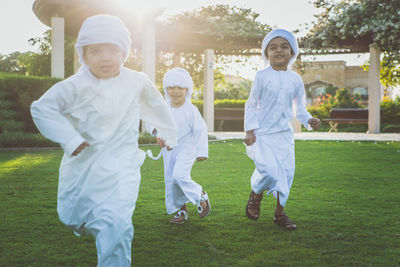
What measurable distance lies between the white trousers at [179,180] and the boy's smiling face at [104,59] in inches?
81.4

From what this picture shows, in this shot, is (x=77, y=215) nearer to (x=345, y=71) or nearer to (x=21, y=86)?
(x=21, y=86)

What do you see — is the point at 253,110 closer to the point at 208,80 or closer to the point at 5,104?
the point at 5,104

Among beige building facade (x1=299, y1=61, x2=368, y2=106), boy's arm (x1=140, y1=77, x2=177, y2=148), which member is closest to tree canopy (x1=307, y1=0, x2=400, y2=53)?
boy's arm (x1=140, y1=77, x2=177, y2=148)

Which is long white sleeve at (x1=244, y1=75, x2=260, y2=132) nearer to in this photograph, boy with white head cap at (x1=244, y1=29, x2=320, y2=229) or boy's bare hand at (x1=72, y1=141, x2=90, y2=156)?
boy with white head cap at (x1=244, y1=29, x2=320, y2=229)

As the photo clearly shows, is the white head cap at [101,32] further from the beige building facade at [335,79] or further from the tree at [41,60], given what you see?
the beige building facade at [335,79]

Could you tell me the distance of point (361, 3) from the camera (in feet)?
49.4

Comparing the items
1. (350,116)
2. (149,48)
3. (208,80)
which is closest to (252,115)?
(149,48)

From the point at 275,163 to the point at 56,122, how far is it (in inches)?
98.0

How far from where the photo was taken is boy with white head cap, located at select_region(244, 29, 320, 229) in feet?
13.9

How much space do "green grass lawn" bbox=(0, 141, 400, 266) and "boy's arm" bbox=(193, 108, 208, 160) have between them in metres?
0.72

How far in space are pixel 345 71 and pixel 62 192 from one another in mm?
48191

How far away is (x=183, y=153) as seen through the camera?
4582 mm

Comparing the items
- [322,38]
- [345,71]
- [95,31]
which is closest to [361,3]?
[322,38]

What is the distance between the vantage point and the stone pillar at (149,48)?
51.5 feet
